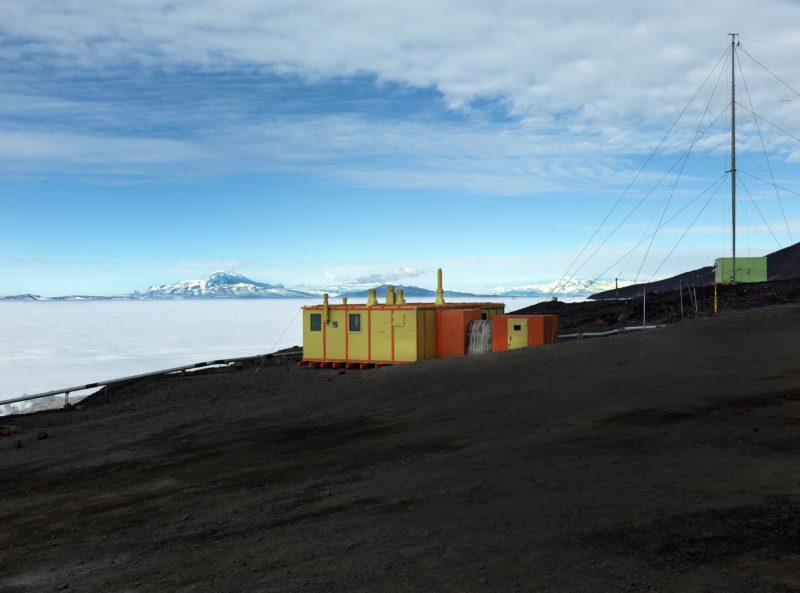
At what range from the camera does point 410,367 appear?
79.6 feet

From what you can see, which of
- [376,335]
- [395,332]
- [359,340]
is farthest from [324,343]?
[395,332]

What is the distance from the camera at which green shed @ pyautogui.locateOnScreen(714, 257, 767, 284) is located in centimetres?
4994

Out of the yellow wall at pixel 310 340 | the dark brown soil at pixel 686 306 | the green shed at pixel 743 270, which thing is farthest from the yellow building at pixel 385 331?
the green shed at pixel 743 270

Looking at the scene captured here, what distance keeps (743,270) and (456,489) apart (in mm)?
49127

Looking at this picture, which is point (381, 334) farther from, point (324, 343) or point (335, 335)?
point (324, 343)

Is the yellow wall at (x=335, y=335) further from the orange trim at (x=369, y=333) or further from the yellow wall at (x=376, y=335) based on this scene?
the orange trim at (x=369, y=333)

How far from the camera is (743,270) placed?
50375 mm

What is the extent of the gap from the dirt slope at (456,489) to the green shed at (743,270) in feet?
112

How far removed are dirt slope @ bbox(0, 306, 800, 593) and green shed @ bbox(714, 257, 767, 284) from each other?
112 feet

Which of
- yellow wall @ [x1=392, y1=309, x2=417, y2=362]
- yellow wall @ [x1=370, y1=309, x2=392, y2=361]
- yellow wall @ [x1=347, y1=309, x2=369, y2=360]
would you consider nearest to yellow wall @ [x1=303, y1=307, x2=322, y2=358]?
yellow wall @ [x1=347, y1=309, x2=369, y2=360]

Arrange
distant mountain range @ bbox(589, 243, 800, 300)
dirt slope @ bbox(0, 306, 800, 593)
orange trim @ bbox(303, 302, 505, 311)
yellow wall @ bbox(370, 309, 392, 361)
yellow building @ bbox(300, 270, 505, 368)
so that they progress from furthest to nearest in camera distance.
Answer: distant mountain range @ bbox(589, 243, 800, 300), yellow wall @ bbox(370, 309, 392, 361), orange trim @ bbox(303, 302, 505, 311), yellow building @ bbox(300, 270, 505, 368), dirt slope @ bbox(0, 306, 800, 593)

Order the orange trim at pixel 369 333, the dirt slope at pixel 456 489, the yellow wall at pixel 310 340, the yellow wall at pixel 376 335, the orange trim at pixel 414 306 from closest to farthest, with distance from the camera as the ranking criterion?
the dirt slope at pixel 456 489 → the yellow wall at pixel 376 335 → the orange trim at pixel 414 306 → the orange trim at pixel 369 333 → the yellow wall at pixel 310 340

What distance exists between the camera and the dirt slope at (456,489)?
249 inches

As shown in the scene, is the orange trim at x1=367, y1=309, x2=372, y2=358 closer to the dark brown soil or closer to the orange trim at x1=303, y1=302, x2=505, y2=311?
the orange trim at x1=303, y1=302, x2=505, y2=311
